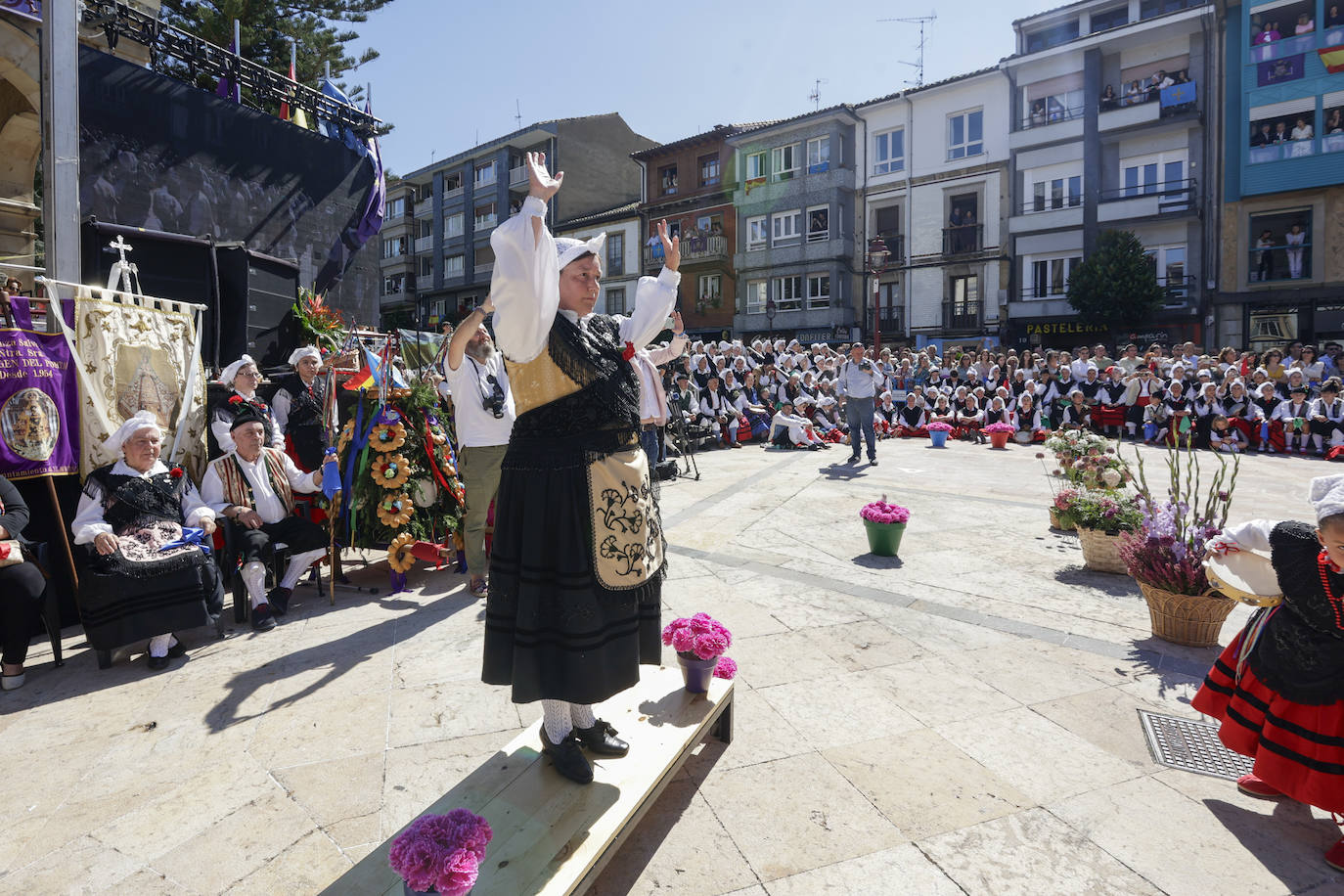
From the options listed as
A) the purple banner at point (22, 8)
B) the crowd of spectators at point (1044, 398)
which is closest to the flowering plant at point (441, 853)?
the crowd of spectators at point (1044, 398)

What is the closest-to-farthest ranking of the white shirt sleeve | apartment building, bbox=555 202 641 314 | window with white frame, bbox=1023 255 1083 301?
the white shirt sleeve, window with white frame, bbox=1023 255 1083 301, apartment building, bbox=555 202 641 314

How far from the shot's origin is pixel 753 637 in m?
4.35

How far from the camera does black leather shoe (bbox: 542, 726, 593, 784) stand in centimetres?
247

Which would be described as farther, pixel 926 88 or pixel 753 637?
pixel 926 88

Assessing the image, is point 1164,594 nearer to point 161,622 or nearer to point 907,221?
point 161,622

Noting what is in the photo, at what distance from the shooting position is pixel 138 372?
4941 mm

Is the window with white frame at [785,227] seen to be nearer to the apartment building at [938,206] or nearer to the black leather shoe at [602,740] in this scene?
the apartment building at [938,206]

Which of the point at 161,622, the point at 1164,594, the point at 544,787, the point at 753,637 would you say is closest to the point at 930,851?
the point at 544,787

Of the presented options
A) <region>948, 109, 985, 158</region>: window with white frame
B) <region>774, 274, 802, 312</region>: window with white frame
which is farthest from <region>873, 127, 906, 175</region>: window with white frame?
<region>774, 274, 802, 312</region>: window with white frame

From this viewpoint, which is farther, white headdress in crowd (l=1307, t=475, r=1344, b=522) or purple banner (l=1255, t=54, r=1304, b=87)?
purple banner (l=1255, t=54, r=1304, b=87)

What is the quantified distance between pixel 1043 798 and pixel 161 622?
4.66 meters

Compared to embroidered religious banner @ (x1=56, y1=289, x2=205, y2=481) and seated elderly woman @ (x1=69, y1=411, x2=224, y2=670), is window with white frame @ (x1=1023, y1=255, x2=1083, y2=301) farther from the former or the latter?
seated elderly woman @ (x1=69, y1=411, x2=224, y2=670)

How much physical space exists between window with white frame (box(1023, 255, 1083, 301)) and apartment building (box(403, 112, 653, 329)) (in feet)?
68.9

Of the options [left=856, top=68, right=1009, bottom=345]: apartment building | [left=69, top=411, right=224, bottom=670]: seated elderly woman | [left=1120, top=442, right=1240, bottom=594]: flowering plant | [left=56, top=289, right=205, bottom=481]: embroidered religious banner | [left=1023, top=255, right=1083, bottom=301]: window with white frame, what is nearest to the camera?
[left=69, top=411, right=224, bottom=670]: seated elderly woman
